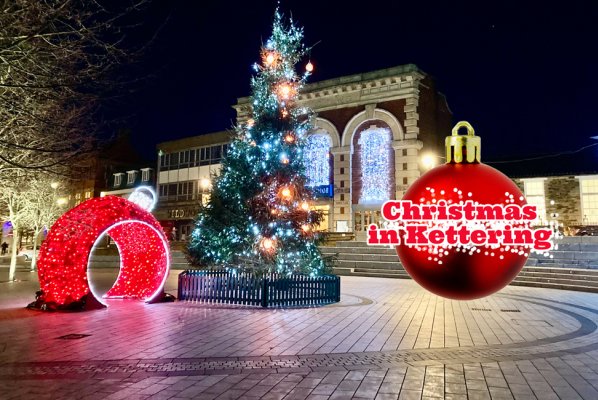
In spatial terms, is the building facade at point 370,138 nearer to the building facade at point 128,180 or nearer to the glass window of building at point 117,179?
the building facade at point 128,180

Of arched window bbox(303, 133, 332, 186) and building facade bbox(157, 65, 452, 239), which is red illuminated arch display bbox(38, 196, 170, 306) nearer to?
building facade bbox(157, 65, 452, 239)

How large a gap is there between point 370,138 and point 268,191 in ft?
82.4

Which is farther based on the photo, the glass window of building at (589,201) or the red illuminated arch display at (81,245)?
the glass window of building at (589,201)

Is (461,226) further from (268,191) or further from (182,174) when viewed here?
(182,174)

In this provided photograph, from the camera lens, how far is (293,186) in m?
15.1

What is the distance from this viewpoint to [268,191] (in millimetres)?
14977

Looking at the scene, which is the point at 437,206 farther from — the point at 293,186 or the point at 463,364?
the point at 293,186

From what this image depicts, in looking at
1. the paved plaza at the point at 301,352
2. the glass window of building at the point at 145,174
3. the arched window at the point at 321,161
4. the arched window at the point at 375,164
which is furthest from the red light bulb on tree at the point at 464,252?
the glass window of building at the point at 145,174

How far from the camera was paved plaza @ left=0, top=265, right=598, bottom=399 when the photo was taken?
6500 mm

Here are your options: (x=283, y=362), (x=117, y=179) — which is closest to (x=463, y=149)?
(x=283, y=362)

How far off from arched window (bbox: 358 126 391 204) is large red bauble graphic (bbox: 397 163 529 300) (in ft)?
116

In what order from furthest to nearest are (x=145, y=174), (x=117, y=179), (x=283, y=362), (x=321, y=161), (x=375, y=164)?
(x=117, y=179) < (x=145, y=174) < (x=321, y=161) < (x=375, y=164) < (x=283, y=362)

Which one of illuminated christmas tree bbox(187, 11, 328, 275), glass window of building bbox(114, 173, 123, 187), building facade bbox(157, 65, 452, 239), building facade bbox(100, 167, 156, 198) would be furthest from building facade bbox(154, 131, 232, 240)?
illuminated christmas tree bbox(187, 11, 328, 275)

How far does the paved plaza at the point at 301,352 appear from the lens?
21.3ft
